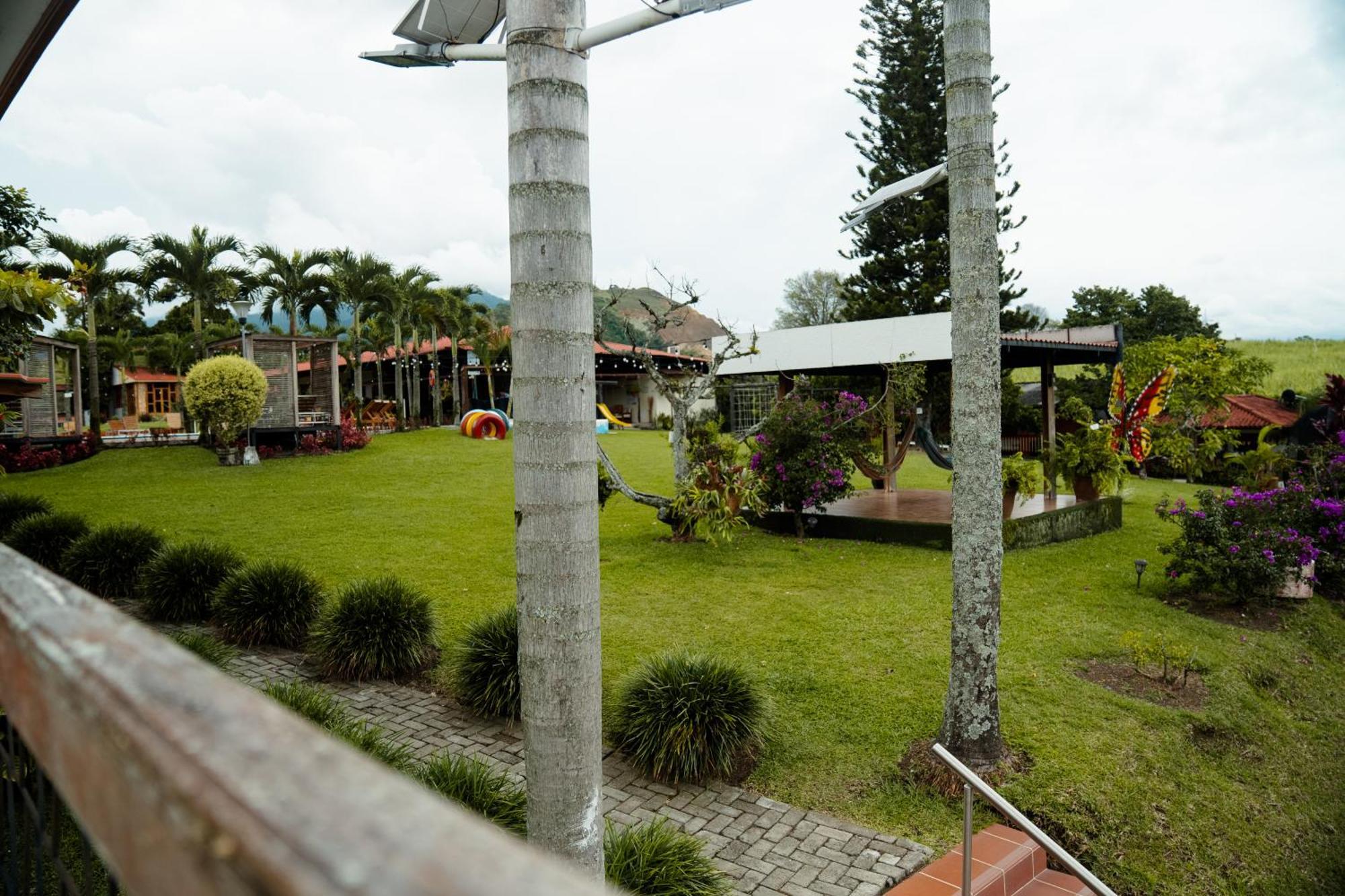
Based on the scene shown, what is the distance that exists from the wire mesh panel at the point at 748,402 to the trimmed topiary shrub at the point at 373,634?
30.8 ft

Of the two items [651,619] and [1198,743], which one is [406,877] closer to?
[1198,743]

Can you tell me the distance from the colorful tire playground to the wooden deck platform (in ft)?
44.9

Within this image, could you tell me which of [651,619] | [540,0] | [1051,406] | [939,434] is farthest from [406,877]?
[939,434]

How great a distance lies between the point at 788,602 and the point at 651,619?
1515mm

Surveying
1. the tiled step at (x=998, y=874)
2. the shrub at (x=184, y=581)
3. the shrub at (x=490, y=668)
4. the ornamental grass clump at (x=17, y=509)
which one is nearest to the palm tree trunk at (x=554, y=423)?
the tiled step at (x=998, y=874)

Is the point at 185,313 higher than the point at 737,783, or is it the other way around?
the point at 185,313

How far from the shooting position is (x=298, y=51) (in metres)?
10.5

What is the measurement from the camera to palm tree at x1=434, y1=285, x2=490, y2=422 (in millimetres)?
30156

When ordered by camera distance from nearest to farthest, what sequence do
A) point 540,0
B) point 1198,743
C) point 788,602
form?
point 540,0 < point 1198,743 < point 788,602

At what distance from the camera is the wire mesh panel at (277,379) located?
19.8 metres

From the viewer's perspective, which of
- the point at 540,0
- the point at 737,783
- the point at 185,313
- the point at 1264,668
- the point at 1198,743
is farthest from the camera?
the point at 185,313

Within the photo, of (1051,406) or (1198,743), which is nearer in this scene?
(1198,743)

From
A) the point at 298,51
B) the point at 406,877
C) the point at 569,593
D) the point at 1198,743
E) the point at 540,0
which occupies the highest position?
the point at 298,51

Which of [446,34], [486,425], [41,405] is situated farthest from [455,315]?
[446,34]
